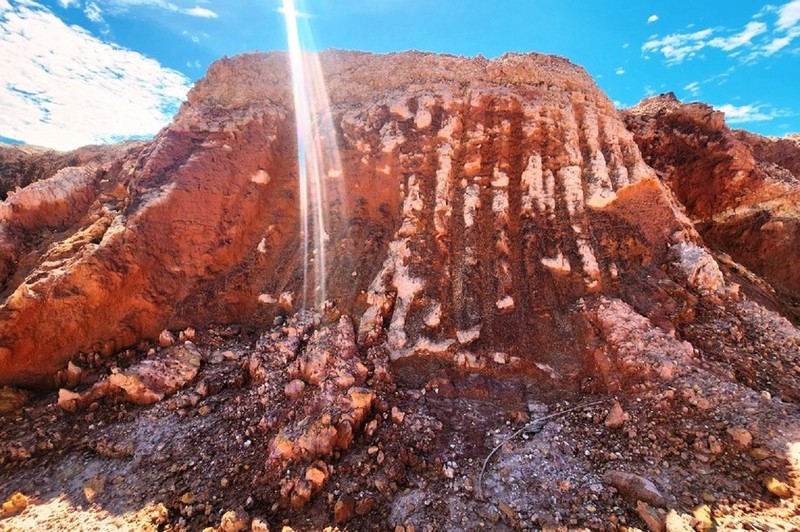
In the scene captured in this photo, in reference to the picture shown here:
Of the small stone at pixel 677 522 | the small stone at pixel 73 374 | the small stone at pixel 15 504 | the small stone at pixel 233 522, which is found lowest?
the small stone at pixel 15 504

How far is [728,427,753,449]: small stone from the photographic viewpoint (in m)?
5.61

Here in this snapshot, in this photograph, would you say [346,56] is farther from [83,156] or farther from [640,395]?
[83,156]

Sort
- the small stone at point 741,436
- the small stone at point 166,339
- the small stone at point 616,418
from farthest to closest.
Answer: the small stone at point 166,339 < the small stone at point 616,418 < the small stone at point 741,436

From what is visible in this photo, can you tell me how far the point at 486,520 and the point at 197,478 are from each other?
4.50 m

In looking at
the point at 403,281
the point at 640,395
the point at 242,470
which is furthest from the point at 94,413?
the point at 640,395

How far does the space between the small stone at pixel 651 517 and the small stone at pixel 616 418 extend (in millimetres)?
1451

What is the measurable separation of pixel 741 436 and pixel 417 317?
5548 millimetres

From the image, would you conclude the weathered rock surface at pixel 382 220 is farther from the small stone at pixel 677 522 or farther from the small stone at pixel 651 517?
the small stone at pixel 677 522

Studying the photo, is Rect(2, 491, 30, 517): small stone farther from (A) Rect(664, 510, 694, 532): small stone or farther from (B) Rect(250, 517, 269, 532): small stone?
(A) Rect(664, 510, 694, 532): small stone

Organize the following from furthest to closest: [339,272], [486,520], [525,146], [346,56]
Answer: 1. [346,56]
2. [525,146]
3. [339,272]
4. [486,520]

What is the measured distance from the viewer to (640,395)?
6.73 m

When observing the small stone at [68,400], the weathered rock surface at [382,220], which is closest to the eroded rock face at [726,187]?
the weathered rock surface at [382,220]

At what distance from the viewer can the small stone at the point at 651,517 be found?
15.7 feet

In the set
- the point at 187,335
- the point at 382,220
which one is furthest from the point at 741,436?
the point at 187,335
